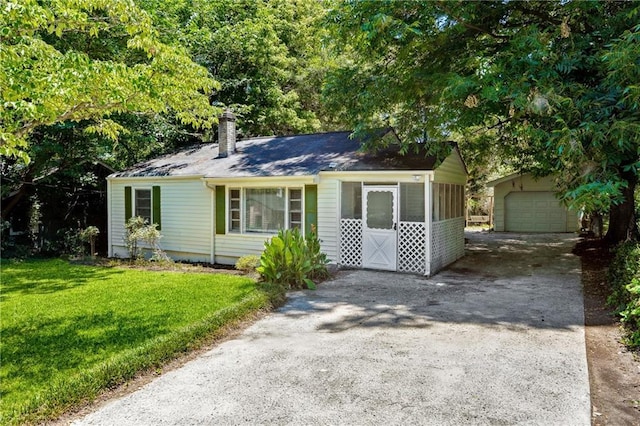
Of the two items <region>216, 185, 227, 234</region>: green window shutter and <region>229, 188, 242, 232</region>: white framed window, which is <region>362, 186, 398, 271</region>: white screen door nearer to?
<region>229, 188, 242, 232</region>: white framed window

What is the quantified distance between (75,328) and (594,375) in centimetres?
653

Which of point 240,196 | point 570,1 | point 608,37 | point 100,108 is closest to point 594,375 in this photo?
point 608,37

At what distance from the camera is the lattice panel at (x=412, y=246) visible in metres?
10.0

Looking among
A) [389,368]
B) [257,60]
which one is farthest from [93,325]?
[257,60]

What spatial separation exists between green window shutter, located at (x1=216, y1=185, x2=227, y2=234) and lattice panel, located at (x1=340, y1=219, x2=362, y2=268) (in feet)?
12.0

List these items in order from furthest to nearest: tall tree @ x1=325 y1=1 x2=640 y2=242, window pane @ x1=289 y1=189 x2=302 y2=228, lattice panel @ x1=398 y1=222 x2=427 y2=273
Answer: window pane @ x1=289 y1=189 x2=302 y2=228 → lattice panel @ x1=398 y1=222 x2=427 y2=273 → tall tree @ x1=325 y1=1 x2=640 y2=242

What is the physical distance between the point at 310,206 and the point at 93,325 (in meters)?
6.05

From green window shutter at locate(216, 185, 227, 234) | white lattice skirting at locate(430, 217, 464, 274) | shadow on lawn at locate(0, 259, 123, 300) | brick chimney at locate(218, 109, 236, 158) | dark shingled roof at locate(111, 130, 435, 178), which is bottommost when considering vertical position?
shadow on lawn at locate(0, 259, 123, 300)

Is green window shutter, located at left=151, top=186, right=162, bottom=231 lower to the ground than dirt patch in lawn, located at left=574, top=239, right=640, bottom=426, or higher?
higher

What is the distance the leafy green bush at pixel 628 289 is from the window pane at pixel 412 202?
4.19 meters

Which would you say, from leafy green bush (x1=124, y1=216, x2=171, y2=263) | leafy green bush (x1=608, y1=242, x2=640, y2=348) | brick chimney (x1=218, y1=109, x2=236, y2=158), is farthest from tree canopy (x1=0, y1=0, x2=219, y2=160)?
leafy green bush (x1=608, y1=242, x2=640, y2=348)

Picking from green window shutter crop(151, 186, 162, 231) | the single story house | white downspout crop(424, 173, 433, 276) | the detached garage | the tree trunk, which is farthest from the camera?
the detached garage

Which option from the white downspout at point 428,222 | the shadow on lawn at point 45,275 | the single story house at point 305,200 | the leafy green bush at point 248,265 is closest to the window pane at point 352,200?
the single story house at point 305,200

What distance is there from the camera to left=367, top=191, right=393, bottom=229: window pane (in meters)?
10.5
